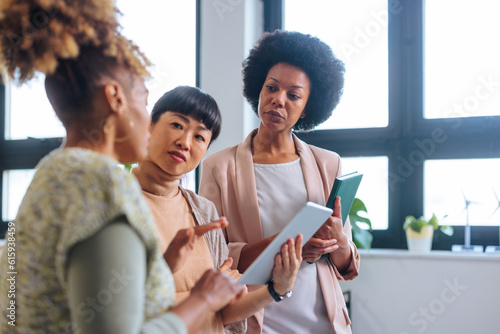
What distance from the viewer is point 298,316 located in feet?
5.43

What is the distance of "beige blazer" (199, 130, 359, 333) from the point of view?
1.68 metres

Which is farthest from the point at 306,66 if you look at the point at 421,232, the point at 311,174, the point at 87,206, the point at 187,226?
the point at 421,232

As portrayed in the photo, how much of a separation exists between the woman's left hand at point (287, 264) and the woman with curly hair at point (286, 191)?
0.83 ft

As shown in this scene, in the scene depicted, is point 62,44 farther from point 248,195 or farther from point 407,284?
point 407,284

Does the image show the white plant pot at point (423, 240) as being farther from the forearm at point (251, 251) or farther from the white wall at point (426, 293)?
the forearm at point (251, 251)

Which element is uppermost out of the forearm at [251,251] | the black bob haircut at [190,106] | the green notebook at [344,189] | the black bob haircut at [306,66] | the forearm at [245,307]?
the black bob haircut at [306,66]

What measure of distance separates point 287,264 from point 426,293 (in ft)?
6.14

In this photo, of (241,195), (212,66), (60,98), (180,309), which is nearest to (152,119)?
(241,195)

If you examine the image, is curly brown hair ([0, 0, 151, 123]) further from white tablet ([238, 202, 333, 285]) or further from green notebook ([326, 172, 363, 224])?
green notebook ([326, 172, 363, 224])

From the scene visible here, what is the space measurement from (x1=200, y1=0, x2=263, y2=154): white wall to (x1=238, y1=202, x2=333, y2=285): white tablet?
1.96m

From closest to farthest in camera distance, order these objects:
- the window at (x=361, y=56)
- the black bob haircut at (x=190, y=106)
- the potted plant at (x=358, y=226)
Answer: the black bob haircut at (x=190, y=106)
the potted plant at (x=358, y=226)
the window at (x=361, y=56)

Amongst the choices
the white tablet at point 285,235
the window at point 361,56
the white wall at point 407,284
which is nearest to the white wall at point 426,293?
the white wall at point 407,284

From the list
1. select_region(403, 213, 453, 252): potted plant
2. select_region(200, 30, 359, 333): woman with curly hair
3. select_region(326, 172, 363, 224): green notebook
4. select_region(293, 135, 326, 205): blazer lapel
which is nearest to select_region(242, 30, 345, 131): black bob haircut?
select_region(200, 30, 359, 333): woman with curly hair

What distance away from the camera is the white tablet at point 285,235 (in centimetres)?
115
